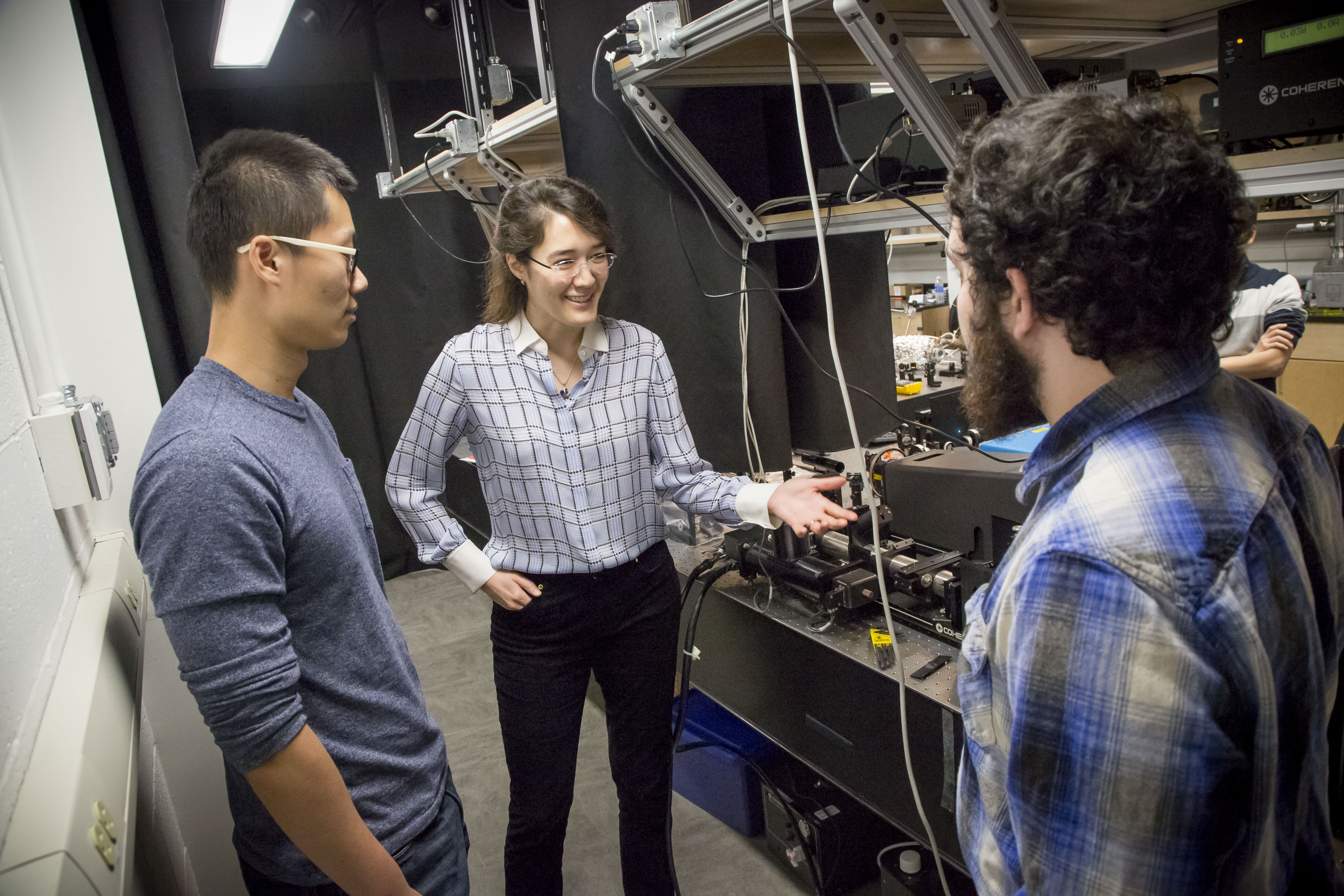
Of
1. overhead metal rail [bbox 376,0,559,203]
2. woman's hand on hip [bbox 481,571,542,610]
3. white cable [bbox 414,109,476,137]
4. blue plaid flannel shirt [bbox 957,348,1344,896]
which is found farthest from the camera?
white cable [bbox 414,109,476,137]

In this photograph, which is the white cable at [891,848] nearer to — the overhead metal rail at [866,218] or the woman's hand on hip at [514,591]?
the woman's hand on hip at [514,591]

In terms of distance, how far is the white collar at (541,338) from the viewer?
149cm

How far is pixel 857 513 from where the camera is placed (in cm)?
154

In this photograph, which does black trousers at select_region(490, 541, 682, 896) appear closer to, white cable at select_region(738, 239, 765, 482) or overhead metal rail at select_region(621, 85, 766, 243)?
white cable at select_region(738, 239, 765, 482)

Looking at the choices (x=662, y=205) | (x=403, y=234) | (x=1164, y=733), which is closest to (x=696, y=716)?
(x=662, y=205)

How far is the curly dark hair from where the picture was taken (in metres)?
0.62

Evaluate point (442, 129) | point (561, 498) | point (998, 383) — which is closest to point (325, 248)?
point (561, 498)

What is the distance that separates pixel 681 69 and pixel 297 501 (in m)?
1.11

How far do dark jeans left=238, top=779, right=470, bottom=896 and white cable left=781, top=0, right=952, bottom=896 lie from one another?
2.18 feet

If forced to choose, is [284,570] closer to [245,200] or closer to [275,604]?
[275,604]

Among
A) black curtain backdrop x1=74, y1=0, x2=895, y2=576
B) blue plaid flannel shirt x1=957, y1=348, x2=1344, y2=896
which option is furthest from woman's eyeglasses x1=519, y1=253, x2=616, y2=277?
blue plaid flannel shirt x1=957, y1=348, x2=1344, y2=896

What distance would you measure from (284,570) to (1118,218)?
2.82 ft

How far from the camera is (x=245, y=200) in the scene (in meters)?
0.89

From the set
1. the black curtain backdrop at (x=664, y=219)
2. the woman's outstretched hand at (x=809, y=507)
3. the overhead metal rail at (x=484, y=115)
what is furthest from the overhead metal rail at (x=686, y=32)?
the woman's outstretched hand at (x=809, y=507)
